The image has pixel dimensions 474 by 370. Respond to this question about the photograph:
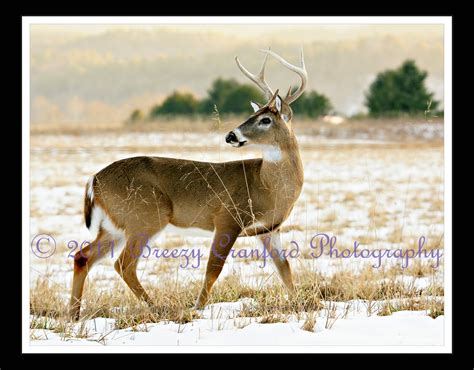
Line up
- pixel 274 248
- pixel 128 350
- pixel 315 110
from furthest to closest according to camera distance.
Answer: pixel 315 110 < pixel 274 248 < pixel 128 350

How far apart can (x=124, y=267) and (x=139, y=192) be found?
69 cm

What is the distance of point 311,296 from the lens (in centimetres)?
674

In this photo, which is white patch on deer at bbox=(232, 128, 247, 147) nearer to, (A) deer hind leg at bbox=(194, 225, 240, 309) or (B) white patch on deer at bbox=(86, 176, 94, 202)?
(A) deer hind leg at bbox=(194, 225, 240, 309)

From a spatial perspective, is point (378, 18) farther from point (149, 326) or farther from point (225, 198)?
point (149, 326)

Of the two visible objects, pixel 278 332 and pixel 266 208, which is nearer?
pixel 278 332

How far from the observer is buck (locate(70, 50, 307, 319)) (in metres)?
6.91

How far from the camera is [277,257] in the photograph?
23.5ft

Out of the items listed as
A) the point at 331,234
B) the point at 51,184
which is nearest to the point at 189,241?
the point at 331,234

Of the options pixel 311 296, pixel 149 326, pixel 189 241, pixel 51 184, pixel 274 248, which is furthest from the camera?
pixel 51 184

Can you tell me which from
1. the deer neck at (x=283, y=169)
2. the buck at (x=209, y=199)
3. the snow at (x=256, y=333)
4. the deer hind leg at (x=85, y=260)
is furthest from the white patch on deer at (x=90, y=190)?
the deer neck at (x=283, y=169)

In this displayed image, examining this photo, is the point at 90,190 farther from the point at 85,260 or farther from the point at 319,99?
the point at 319,99

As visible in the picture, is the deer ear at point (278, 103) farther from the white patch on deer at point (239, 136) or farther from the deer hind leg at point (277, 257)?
the deer hind leg at point (277, 257)

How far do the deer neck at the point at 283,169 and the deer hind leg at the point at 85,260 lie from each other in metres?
1.53

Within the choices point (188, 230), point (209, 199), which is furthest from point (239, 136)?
point (188, 230)
